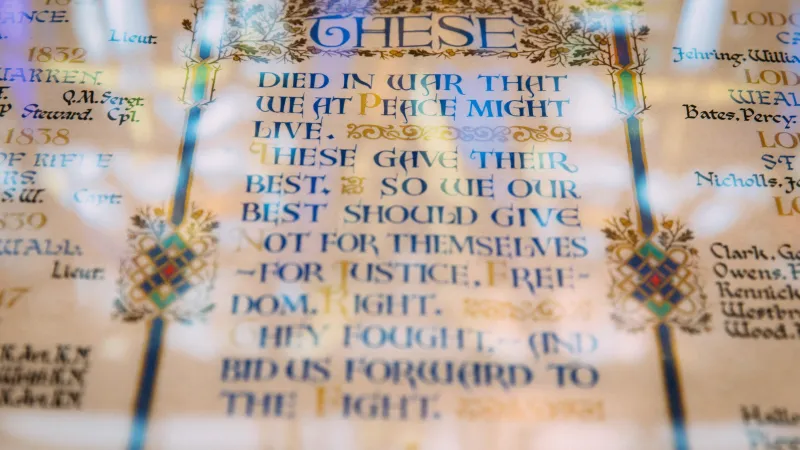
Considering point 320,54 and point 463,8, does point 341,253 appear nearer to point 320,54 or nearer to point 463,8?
point 320,54

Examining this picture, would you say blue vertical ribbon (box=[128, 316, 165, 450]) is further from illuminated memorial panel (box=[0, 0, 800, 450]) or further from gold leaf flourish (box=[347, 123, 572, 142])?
gold leaf flourish (box=[347, 123, 572, 142])

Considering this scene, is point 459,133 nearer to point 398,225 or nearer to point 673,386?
point 398,225

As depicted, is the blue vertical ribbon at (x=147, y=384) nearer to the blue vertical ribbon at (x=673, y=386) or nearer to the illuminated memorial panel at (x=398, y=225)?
the illuminated memorial panel at (x=398, y=225)

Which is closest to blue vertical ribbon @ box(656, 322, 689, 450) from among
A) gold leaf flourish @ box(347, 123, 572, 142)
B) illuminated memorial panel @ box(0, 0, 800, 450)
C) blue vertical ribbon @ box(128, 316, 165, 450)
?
illuminated memorial panel @ box(0, 0, 800, 450)

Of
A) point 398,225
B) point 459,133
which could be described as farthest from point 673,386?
point 459,133

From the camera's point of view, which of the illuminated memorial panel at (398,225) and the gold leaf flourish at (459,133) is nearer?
the illuminated memorial panel at (398,225)

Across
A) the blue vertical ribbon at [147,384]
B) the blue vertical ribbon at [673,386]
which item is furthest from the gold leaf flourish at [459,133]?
the blue vertical ribbon at [147,384]

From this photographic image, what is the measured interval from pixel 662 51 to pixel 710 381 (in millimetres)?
1594

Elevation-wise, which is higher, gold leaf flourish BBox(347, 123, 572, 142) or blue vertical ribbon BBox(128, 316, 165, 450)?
gold leaf flourish BBox(347, 123, 572, 142)

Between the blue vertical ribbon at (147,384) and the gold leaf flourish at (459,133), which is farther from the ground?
the gold leaf flourish at (459,133)

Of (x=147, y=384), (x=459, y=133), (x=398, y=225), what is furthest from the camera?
(x=459, y=133)

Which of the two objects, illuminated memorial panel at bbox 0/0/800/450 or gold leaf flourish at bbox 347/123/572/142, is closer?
illuminated memorial panel at bbox 0/0/800/450

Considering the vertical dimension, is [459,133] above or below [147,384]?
above

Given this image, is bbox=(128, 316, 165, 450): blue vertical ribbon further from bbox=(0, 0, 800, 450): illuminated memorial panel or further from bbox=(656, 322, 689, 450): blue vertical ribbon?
bbox=(656, 322, 689, 450): blue vertical ribbon
